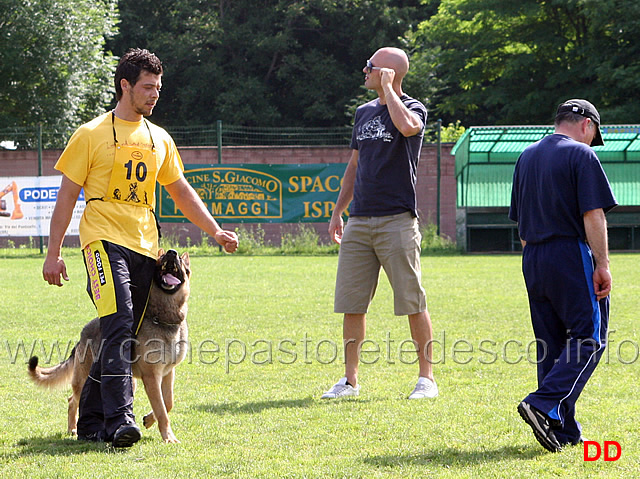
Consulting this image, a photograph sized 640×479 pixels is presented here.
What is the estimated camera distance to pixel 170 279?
448 centimetres

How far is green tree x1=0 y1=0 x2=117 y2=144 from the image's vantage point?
26.9 meters

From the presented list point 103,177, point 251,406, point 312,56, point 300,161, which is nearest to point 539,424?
point 251,406

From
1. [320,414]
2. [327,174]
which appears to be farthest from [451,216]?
[320,414]

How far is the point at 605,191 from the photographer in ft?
13.4

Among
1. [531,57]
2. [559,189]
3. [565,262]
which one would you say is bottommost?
[565,262]

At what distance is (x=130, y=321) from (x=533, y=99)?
30446 mm

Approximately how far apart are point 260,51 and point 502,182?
2064cm

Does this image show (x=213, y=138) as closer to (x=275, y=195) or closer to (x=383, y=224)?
(x=275, y=195)

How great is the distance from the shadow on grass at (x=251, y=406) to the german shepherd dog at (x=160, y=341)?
23.7 inches

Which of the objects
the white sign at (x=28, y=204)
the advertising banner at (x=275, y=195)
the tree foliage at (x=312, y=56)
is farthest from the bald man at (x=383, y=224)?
the tree foliage at (x=312, y=56)

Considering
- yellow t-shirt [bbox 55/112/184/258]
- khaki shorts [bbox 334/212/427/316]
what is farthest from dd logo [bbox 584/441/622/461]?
yellow t-shirt [bbox 55/112/184/258]

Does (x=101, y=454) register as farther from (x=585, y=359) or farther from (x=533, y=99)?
(x=533, y=99)

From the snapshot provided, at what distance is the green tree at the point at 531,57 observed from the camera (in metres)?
30.2

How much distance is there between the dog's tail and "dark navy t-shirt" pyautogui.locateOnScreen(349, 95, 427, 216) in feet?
7.37
